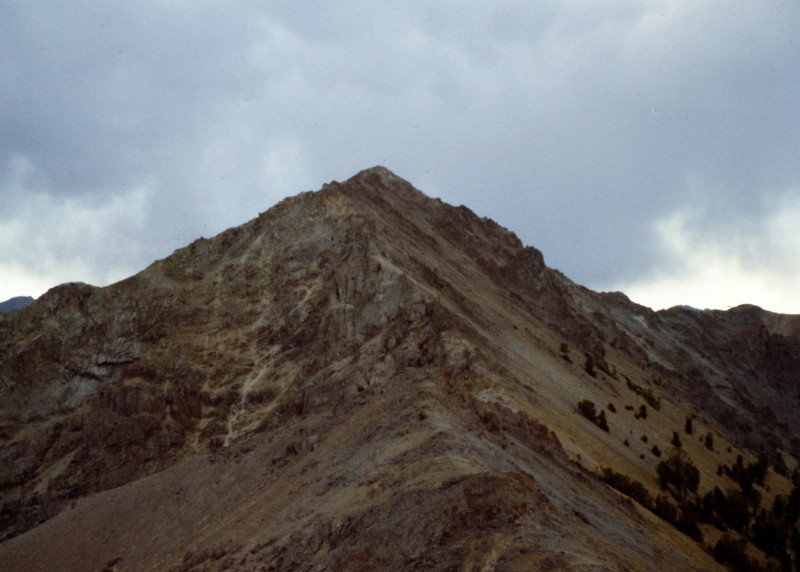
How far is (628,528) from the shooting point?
19953 mm

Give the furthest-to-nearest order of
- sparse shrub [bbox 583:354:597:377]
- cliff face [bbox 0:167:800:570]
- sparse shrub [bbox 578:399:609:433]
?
1. sparse shrub [bbox 583:354:597:377]
2. sparse shrub [bbox 578:399:609:433]
3. cliff face [bbox 0:167:800:570]

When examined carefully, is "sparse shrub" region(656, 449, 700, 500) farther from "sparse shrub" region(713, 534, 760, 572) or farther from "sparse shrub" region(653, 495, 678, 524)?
"sparse shrub" region(713, 534, 760, 572)

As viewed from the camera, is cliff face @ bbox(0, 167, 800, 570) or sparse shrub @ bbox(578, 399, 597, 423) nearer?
cliff face @ bbox(0, 167, 800, 570)

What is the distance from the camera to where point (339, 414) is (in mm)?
26172

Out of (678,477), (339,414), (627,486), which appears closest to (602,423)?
(678,477)

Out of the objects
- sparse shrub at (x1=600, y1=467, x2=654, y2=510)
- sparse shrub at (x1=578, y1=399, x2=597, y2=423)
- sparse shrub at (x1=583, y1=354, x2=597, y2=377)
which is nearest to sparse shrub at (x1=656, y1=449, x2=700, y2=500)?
sparse shrub at (x1=578, y1=399, x2=597, y2=423)

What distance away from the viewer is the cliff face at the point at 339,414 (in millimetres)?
15875

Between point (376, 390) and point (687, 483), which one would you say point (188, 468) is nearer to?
point (376, 390)

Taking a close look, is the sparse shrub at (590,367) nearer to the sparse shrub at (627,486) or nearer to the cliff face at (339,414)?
the cliff face at (339,414)

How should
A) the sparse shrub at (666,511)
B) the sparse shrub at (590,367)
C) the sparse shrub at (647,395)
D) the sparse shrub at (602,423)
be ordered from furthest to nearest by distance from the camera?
1. the sparse shrub at (647,395)
2. the sparse shrub at (590,367)
3. the sparse shrub at (602,423)
4. the sparse shrub at (666,511)

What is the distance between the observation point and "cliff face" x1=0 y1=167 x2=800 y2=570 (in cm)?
1588

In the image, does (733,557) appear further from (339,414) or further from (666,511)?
(339,414)

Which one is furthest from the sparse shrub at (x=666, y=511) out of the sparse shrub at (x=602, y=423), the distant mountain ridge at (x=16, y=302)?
the distant mountain ridge at (x=16, y=302)

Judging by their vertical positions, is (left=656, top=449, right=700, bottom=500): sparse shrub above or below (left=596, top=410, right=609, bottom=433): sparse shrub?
below
